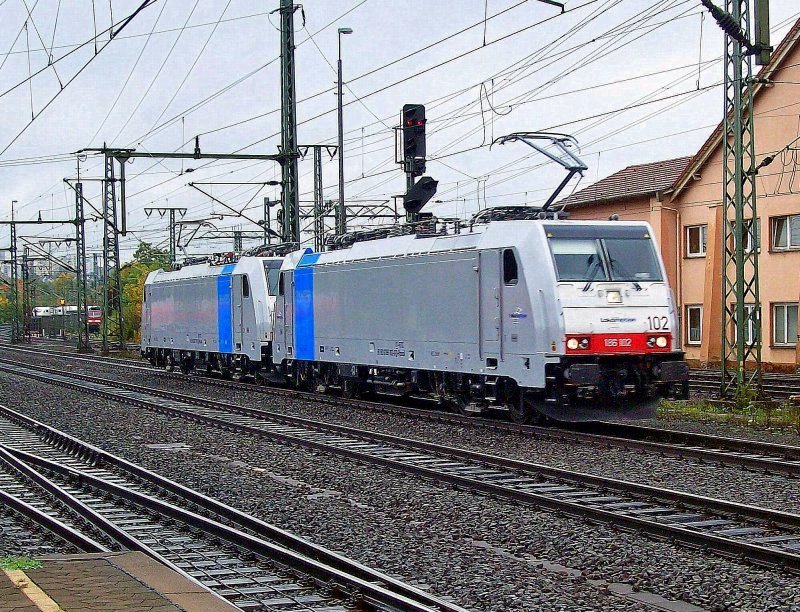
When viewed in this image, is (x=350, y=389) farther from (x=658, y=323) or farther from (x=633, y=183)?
(x=633, y=183)

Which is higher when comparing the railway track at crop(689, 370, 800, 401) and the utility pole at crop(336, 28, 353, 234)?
the utility pole at crop(336, 28, 353, 234)

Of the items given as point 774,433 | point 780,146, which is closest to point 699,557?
point 774,433

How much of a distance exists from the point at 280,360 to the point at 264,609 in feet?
70.5

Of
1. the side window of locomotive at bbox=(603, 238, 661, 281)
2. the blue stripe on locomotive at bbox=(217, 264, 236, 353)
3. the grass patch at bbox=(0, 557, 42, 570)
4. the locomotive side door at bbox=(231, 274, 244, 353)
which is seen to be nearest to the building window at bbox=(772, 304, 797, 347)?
the locomotive side door at bbox=(231, 274, 244, 353)

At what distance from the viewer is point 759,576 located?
8227mm

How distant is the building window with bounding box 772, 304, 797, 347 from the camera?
36.2 metres

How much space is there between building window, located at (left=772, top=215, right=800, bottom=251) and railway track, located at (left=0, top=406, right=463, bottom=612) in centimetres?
2589

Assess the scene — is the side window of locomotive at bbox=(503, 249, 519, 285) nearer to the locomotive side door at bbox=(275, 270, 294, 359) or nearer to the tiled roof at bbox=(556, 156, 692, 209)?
the locomotive side door at bbox=(275, 270, 294, 359)

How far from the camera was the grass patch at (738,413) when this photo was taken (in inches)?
724

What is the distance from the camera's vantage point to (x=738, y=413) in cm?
2016

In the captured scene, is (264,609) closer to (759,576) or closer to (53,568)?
(53,568)

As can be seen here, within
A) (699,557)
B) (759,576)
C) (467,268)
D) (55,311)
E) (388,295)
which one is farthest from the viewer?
(55,311)

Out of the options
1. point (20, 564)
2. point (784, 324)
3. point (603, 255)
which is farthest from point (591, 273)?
point (784, 324)

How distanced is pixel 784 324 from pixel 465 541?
95.5ft
